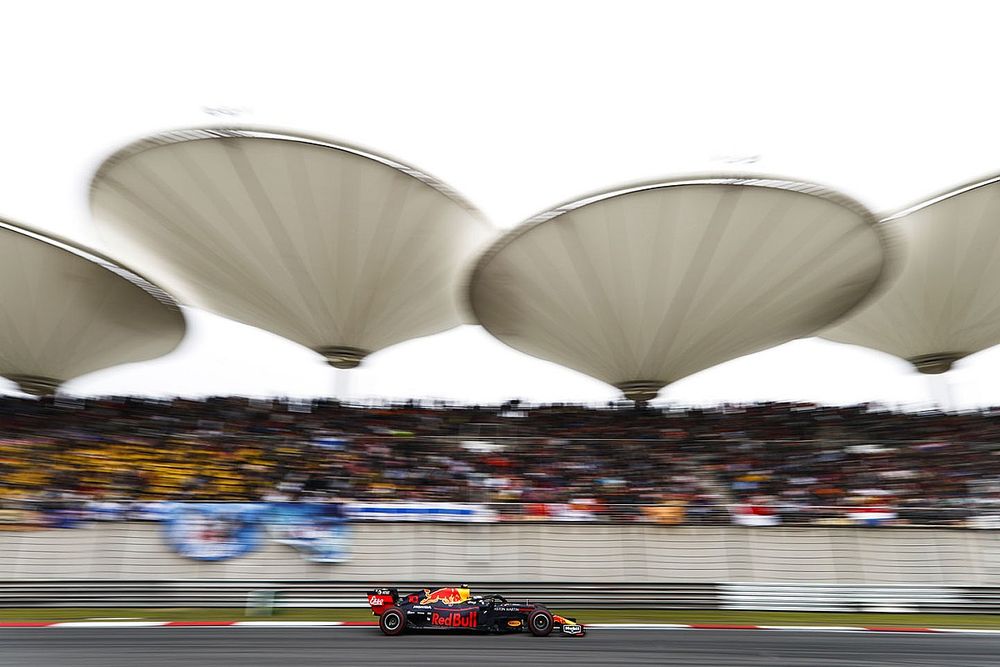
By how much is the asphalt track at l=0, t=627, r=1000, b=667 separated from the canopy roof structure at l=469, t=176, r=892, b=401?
927 centimetres

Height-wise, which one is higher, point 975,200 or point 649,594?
point 975,200

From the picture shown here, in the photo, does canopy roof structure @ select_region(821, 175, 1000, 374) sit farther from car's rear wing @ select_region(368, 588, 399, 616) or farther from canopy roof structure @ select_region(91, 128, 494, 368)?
car's rear wing @ select_region(368, 588, 399, 616)

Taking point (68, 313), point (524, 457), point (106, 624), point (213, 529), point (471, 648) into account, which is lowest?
point (106, 624)

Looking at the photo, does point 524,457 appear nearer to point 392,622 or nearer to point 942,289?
point 392,622

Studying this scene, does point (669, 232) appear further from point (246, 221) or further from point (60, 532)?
point (60, 532)

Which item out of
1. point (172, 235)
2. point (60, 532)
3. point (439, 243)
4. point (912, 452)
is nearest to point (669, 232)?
point (439, 243)

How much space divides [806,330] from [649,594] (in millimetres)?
12313

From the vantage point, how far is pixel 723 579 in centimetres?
1235

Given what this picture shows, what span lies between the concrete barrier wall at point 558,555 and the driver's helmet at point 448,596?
323cm

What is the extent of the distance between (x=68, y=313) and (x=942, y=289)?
26148mm

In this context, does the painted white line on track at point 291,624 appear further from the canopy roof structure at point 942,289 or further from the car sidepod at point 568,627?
the canopy roof structure at point 942,289

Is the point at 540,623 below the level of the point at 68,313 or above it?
below

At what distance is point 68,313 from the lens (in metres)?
21.5

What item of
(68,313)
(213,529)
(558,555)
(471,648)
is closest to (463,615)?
(471,648)
